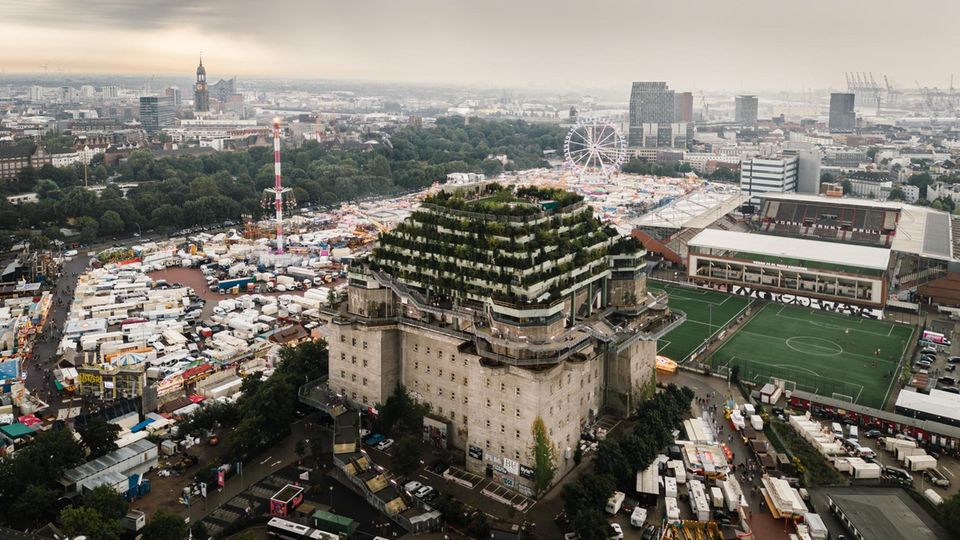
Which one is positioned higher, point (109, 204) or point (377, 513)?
point (109, 204)

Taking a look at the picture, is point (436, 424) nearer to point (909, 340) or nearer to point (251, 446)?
point (251, 446)

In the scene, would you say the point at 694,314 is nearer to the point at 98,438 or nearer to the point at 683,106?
the point at 98,438

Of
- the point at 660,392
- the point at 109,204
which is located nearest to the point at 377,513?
the point at 660,392

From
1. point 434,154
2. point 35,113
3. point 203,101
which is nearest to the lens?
point 434,154

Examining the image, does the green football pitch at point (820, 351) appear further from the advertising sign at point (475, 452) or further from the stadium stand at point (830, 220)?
the stadium stand at point (830, 220)

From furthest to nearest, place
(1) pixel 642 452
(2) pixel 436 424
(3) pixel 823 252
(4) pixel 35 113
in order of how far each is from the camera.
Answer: (4) pixel 35 113 < (3) pixel 823 252 < (2) pixel 436 424 < (1) pixel 642 452

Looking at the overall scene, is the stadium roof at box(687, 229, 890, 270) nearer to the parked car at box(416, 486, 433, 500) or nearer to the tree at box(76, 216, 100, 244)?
the parked car at box(416, 486, 433, 500)

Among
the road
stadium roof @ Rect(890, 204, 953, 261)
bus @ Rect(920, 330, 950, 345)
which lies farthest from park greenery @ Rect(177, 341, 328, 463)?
stadium roof @ Rect(890, 204, 953, 261)
